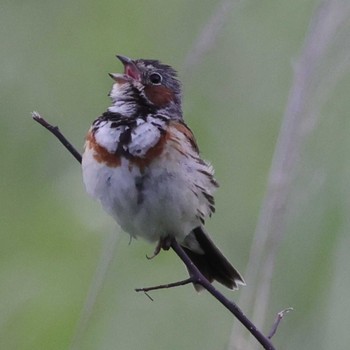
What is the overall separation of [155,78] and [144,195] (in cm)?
39

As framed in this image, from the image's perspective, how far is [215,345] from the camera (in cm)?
290

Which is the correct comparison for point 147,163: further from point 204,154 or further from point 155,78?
point 204,154

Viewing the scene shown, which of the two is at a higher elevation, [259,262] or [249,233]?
[259,262]

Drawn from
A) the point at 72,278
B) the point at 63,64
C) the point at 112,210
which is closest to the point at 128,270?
the point at 72,278

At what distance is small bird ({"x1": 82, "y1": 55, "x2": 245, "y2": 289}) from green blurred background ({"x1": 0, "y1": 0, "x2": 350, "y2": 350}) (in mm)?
103

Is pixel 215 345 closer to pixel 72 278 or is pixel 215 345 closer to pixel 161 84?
pixel 72 278

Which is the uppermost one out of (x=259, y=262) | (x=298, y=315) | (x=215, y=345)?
(x=259, y=262)

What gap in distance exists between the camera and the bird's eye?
8.90 ft

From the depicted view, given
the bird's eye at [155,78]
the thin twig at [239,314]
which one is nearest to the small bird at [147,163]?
the bird's eye at [155,78]

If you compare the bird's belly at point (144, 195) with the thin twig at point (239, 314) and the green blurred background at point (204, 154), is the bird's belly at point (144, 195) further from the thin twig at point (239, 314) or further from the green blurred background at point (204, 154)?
the thin twig at point (239, 314)

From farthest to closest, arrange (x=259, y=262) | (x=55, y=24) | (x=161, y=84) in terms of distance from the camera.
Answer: (x=55, y=24), (x=161, y=84), (x=259, y=262)

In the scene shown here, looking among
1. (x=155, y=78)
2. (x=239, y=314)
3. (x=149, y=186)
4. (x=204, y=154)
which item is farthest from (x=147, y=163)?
(x=239, y=314)

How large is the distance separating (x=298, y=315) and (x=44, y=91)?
1.19 meters

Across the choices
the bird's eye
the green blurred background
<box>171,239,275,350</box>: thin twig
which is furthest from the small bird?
<box>171,239,275,350</box>: thin twig
